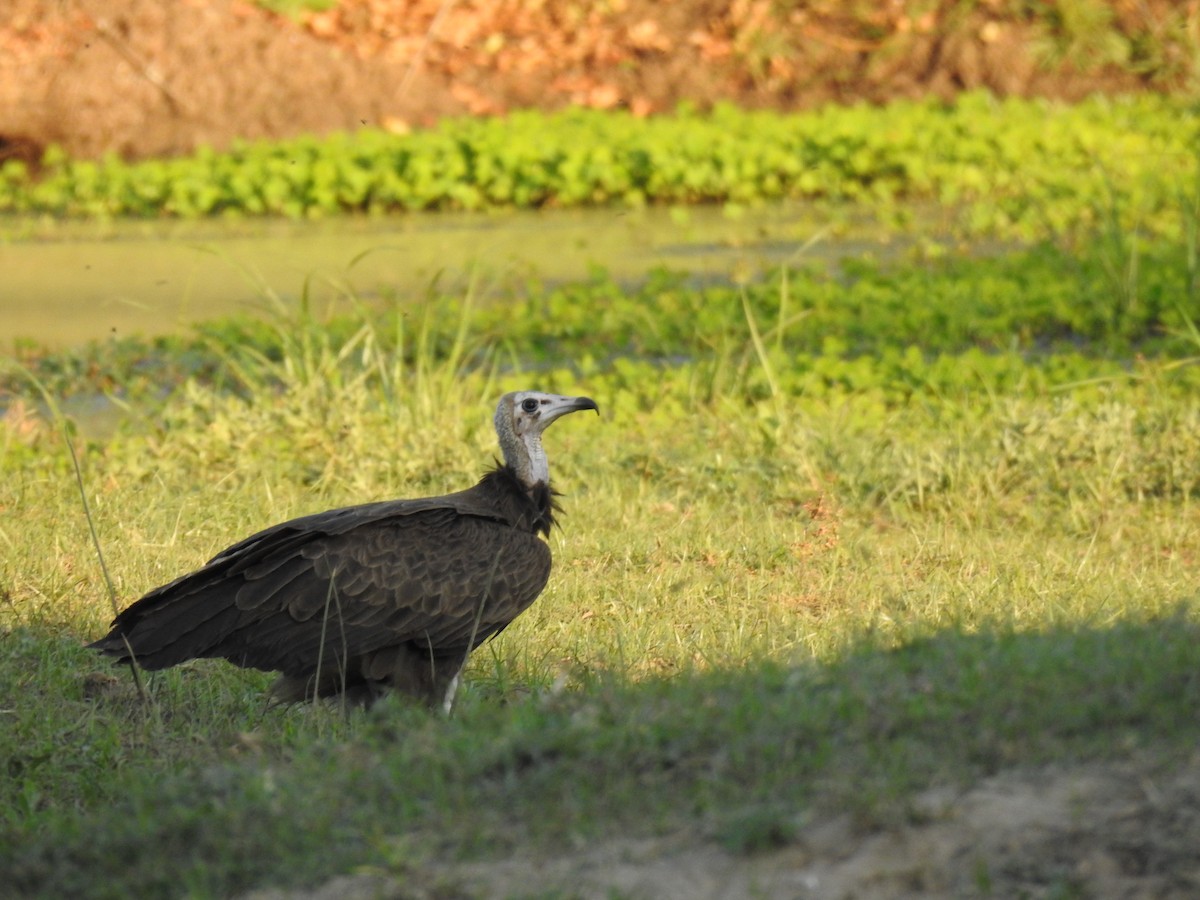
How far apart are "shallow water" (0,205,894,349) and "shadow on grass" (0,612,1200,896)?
687 centimetres

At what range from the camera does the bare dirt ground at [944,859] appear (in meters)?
2.95

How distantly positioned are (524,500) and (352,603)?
0.76m

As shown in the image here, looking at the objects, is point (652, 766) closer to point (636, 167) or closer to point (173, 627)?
point (173, 627)

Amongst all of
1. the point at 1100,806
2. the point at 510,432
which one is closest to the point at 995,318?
the point at 510,432

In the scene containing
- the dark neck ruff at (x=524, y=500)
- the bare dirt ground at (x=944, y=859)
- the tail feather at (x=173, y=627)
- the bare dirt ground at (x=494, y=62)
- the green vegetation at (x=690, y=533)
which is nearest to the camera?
the bare dirt ground at (x=944, y=859)

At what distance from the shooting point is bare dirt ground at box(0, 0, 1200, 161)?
15172 millimetres

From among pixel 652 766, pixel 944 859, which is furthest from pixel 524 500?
pixel 944 859

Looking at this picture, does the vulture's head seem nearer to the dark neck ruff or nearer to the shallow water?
the dark neck ruff

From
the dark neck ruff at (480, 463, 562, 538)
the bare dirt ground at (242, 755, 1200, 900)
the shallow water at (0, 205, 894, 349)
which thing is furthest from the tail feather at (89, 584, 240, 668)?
the shallow water at (0, 205, 894, 349)

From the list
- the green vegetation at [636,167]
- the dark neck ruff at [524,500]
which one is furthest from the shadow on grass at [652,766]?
the green vegetation at [636,167]

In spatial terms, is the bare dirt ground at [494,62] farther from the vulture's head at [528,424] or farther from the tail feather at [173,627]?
the tail feather at [173,627]

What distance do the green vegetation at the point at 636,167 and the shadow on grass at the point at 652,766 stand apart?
29.6 feet

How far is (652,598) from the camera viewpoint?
5.68 metres

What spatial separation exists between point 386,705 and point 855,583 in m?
2.25
